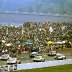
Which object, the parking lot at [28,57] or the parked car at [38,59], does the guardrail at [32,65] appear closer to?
the parked car at [38,59]

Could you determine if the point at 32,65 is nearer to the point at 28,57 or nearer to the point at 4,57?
the point at 4,57

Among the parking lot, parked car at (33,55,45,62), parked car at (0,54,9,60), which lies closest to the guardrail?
parked car at (33,55,45,62)

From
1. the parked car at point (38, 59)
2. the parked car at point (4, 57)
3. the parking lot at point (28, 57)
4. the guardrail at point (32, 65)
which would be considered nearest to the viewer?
the guardrail at point (32, 65)

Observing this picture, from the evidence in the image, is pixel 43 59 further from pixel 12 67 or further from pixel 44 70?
pixel 12 67

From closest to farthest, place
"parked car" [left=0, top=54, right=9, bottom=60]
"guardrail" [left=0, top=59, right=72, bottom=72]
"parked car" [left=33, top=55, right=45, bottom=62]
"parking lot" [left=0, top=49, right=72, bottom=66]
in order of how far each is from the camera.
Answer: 1. "guardrail" [left=0, top=59, right=72, bottom=72]
2. "parked car" [left=33, top=55, right=45, bottom=62]
3. "parked car" [left=0, top=54, right=9, bottom=60]
4. "parking lot" [left=0, top=49, right=72, bottom=66]

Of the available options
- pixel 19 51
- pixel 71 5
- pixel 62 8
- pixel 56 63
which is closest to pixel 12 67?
pixel 56 63

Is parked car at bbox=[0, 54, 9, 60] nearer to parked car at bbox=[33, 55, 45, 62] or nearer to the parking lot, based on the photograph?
the parking lot

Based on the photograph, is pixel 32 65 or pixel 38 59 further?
pixel 38 59

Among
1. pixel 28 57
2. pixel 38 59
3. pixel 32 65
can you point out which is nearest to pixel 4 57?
pixel 38 59

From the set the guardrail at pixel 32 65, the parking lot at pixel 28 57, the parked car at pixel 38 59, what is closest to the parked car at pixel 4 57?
the parking lot at pixel 28 57

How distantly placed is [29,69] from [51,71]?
2.69 m

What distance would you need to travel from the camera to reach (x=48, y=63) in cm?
4731

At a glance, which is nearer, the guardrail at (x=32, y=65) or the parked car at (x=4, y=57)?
the guardrail at (x=32, y=65)

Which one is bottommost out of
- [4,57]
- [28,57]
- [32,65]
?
[32,65]
